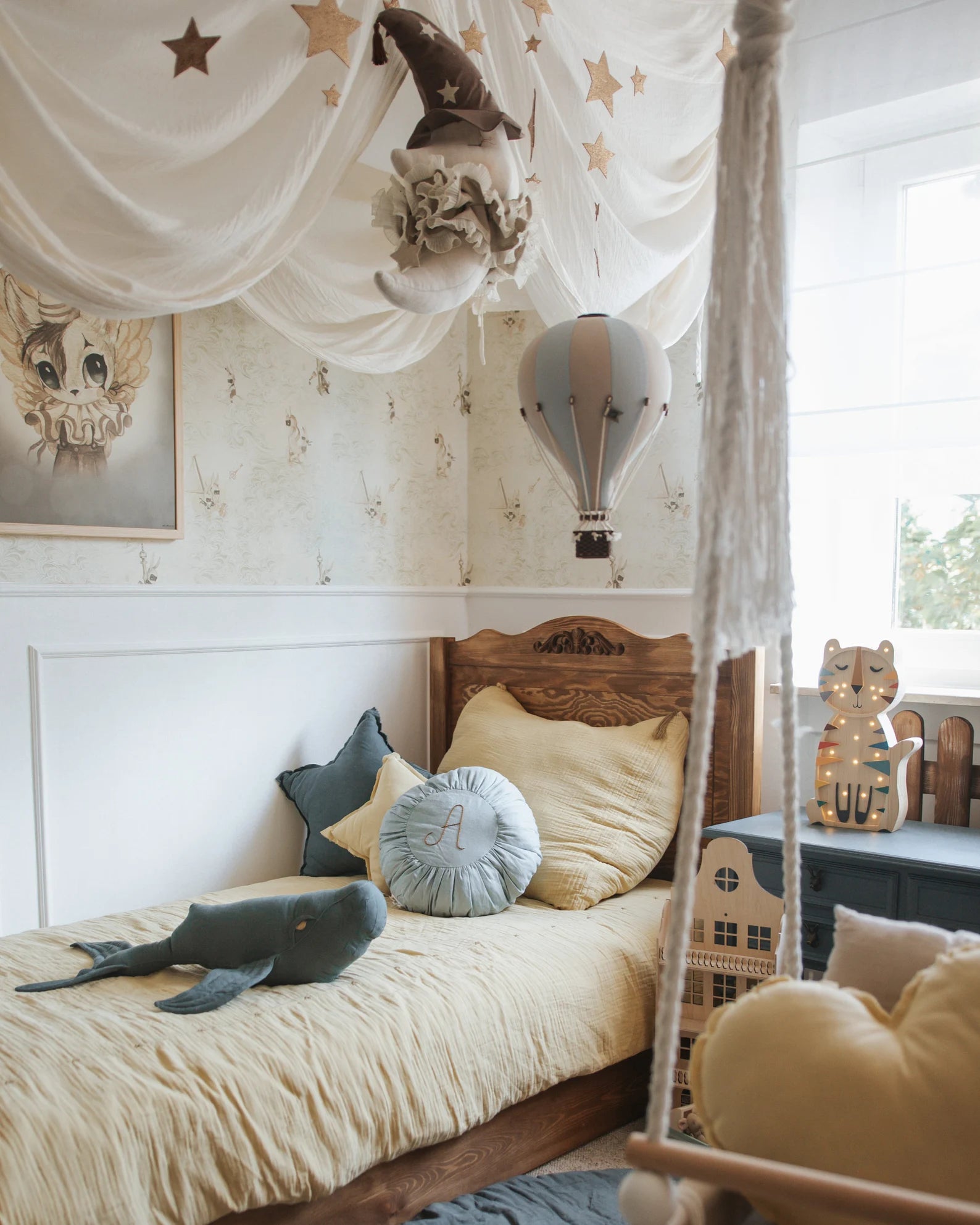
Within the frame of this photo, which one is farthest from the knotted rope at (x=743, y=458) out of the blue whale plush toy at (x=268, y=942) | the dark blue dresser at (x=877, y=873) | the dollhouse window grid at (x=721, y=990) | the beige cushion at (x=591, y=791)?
the beige cushion at (x=591, y=791)

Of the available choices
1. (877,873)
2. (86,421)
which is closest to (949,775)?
(877,873)

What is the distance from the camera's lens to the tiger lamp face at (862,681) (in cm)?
233

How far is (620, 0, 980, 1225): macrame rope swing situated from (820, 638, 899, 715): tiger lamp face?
1388 mm

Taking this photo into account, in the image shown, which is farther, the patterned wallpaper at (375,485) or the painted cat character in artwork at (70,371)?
the patterned wallpaper at (375,485)

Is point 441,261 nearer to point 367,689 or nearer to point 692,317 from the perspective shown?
point 692,317

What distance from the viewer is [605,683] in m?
3.00

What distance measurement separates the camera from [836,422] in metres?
2.66

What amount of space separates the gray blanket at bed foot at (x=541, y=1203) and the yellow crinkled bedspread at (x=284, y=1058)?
155 millimetres

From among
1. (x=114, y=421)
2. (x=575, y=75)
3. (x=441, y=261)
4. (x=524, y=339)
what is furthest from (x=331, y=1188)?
(x=524, y=339)

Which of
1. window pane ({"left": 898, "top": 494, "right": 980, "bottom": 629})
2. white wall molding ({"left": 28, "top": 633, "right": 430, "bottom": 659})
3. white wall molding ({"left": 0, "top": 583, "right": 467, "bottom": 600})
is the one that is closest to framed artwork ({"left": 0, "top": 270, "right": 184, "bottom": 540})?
white wall molding ({"left": 0, "top": 583, "right": 467, "bottom": 600})

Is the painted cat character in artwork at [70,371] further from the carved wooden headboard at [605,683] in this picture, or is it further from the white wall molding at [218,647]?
the carved wooden headboard at [605,683]

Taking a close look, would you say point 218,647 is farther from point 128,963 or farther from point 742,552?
point 742,552

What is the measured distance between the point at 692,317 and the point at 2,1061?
6.94ft

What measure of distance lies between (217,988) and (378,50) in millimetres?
1638
